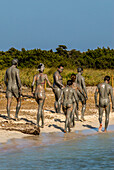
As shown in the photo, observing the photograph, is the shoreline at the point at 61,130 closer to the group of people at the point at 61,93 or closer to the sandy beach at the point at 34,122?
the sandy beach at the point at 34,122

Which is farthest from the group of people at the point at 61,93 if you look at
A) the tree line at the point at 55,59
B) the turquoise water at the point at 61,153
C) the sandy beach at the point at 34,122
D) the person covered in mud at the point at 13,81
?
the tree line at the point at 55,59

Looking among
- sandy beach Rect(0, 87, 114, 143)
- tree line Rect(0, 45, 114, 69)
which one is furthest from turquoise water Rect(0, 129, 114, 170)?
tree line Rect(0, 45, 114, 69)

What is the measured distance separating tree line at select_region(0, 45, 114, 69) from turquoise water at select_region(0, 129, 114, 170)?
38201 millimetres

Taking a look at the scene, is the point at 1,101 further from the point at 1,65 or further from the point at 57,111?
the point at 1,65

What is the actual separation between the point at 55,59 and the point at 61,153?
149 ft

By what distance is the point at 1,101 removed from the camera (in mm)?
22547

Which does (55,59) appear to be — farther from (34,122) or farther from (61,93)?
(61,93)

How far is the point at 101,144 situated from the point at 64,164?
2.68m

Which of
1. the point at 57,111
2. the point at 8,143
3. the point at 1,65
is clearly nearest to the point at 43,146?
the point at 8,143

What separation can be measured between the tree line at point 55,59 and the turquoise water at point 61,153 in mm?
38201

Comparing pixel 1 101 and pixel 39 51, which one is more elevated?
pixel 39 51

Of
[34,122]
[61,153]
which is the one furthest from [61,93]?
[61,153]

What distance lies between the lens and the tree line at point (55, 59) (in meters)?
52.2

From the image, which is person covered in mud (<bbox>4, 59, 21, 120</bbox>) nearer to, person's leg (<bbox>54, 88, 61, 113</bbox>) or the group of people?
the group of people
